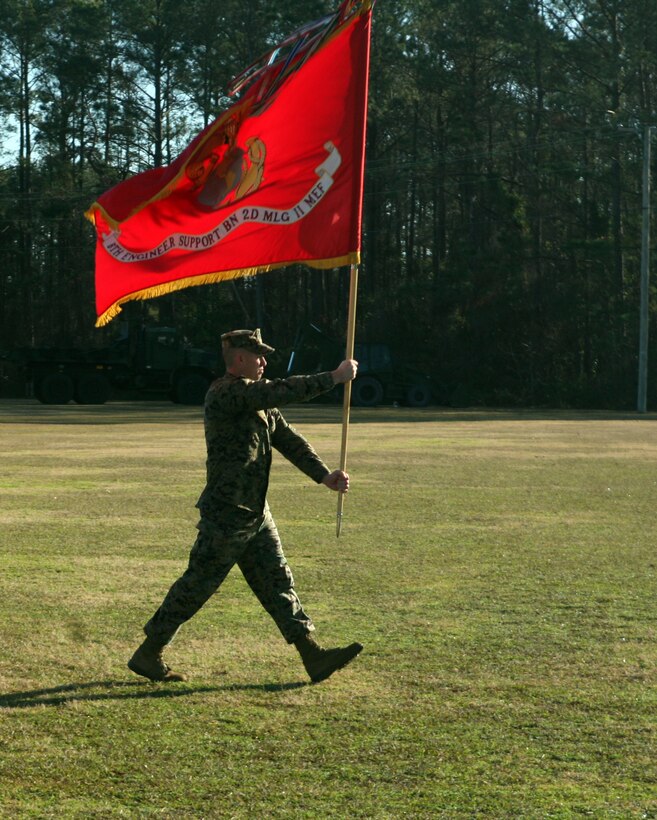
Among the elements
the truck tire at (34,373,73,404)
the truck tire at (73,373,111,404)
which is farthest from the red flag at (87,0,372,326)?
the truck tire at (73,373,111,404)

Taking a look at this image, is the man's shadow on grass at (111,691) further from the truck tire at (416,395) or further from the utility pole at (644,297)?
the truck tire at (416,395)

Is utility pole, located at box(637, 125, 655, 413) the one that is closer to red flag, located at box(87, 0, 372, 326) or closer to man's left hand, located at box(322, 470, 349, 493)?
red flag, located at box(87, 0, 372, 326)

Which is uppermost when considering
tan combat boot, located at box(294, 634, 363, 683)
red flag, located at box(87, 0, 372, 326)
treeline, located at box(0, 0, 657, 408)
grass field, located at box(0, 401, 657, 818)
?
treeline, located at box(0, 0, 657, 408)

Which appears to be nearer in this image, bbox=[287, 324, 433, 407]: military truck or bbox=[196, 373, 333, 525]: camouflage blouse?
bbox=[196, 373, 333, 525]: camouflage blouse

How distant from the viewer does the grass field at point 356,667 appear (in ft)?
16.4

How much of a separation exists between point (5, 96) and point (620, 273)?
28.9 m

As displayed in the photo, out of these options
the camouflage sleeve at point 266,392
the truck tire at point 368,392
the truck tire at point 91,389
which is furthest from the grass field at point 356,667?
the truck tire at point 368,392

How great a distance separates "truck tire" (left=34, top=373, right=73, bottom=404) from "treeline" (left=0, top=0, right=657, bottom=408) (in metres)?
13.1

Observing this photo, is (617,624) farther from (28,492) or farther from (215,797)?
(28,492)

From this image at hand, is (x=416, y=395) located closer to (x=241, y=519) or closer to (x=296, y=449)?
(x=296, y=449)

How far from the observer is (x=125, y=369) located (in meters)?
46.8

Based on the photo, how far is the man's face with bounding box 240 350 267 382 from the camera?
6.50 meters

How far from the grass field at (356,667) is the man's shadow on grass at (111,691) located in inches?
0.8

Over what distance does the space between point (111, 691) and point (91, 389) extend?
1570 inches
